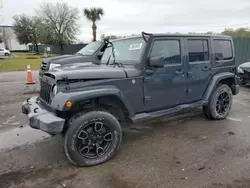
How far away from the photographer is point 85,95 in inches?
124

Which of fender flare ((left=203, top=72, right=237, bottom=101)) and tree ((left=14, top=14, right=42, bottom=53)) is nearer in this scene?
fender flare ((left=203, top=72, right=237, bottom=101))

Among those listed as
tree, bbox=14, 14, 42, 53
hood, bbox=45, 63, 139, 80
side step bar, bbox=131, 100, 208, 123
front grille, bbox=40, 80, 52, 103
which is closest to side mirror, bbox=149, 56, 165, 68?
hood, bbox=45, 63, 139, 80

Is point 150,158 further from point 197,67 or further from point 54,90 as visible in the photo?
point 197,67

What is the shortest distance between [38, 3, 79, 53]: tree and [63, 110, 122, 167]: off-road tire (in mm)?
36841

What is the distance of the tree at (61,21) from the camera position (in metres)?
37.9

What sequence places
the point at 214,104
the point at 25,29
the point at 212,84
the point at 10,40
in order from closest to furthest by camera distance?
the point at 212,84 < the point at 214,104 < the point at 25,29 < the point at 10,40

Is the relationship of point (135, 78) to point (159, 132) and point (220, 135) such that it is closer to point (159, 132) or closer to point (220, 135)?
point (159, 132)

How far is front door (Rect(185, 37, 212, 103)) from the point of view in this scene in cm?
448

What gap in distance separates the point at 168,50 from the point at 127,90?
3.87 feet

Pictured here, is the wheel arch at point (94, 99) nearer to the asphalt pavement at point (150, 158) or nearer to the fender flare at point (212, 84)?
the asphalt pavement at point (150, 158)

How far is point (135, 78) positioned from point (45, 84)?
1.51 m

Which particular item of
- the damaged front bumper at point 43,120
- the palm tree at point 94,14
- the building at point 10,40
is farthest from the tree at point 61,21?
the damaged front bumper at point 43,120

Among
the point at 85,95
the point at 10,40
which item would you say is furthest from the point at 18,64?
the point at 10,40

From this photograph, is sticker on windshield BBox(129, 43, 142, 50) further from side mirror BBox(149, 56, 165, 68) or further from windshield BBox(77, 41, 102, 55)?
windshield BBox(77, 41, 102, 55)
